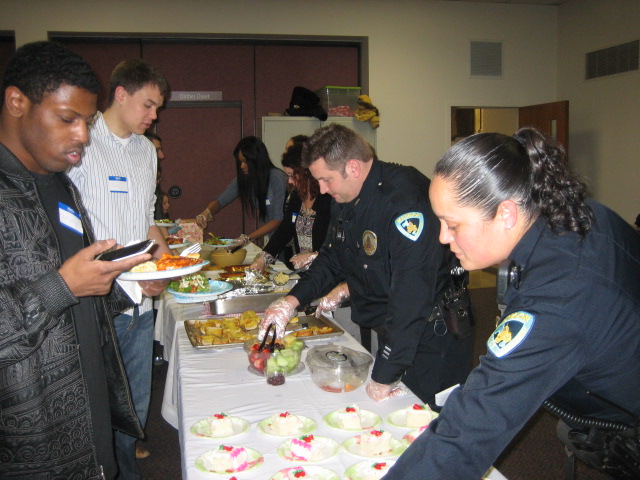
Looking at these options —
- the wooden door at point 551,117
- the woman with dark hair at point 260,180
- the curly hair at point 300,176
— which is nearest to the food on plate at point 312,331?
the curly hair at point 300,176

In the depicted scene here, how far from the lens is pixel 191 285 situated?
272cm

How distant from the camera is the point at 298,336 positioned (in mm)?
2008

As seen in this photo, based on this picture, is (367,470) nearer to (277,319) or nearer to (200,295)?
(277,319)

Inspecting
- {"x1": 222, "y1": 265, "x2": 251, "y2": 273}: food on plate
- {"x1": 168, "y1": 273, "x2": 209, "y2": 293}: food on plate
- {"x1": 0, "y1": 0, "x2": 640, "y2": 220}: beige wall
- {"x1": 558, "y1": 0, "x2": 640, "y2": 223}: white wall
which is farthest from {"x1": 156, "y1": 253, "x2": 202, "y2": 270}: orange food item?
{"x1": 558, "y1": 0, "x2": 640, "y2": 223}: white wall

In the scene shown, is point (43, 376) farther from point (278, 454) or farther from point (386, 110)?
point (386, 110)

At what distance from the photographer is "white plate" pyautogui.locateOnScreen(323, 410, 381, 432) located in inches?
52.7

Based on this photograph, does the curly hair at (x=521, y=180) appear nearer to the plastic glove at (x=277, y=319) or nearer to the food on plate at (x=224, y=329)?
the plastic glove at (x=277, y=319)

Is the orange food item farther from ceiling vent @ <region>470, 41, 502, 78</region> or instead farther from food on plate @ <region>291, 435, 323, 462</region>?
ceiling vent @ <region>470, 41, 502, 78</region>

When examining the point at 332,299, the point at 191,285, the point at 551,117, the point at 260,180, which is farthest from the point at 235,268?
the point at 551,117

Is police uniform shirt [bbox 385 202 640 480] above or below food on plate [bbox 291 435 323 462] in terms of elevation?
above

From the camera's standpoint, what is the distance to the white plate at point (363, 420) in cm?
134

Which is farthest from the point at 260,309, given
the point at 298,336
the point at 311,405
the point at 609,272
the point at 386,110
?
the point at 386,110

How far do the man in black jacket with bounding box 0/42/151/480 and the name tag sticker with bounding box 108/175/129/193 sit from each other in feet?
2.21

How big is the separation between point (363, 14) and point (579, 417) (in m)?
5.23
